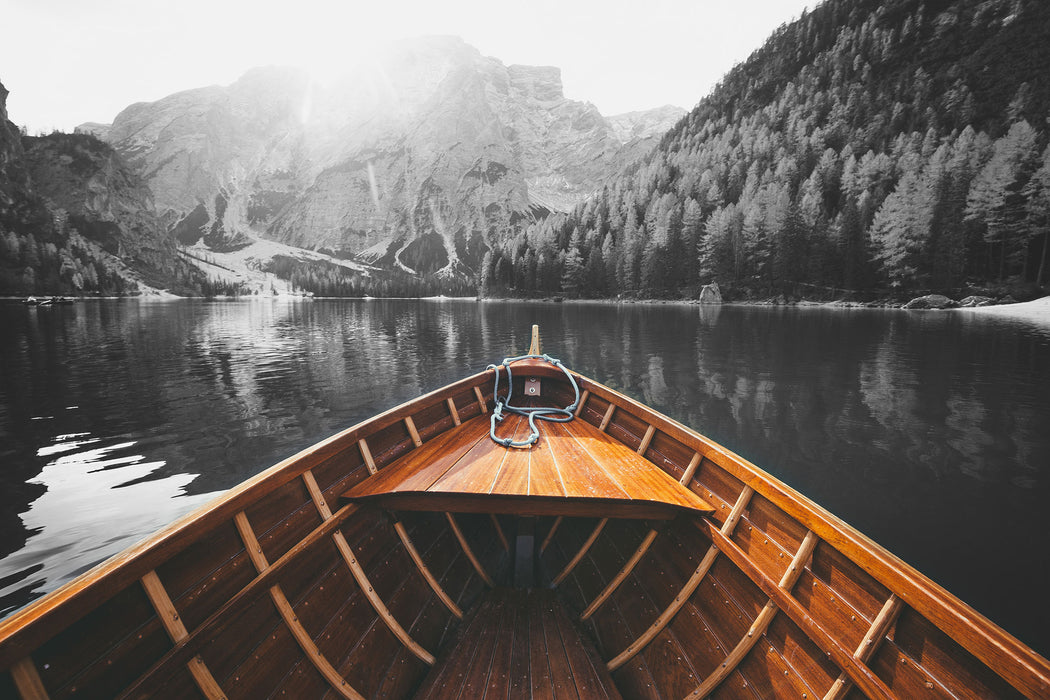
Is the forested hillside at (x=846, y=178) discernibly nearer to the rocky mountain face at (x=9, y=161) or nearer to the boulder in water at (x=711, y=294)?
the boulder in water at (x=711, y=294)

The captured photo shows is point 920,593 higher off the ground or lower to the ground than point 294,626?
higher

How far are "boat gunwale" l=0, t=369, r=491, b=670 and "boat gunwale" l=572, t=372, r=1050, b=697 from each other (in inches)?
160

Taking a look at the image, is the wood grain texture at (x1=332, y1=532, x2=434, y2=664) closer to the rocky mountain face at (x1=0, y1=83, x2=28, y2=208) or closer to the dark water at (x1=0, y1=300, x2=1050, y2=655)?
the dark water at (x1=0, y1=300, x2=1050, y2=655)

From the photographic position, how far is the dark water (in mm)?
6637

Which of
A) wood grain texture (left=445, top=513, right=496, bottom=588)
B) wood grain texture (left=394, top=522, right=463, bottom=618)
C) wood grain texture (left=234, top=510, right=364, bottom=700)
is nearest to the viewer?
wood grain texture (left=234, top=510, right=364, bottom=700)

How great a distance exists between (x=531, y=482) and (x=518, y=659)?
→ 157cm

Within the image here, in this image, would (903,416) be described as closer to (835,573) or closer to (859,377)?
(859,377)

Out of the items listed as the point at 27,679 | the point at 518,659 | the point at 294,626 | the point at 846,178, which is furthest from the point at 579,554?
the point at 846,178

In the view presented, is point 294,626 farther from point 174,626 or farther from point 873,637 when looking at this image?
point 873,637

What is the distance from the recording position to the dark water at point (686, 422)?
664cm

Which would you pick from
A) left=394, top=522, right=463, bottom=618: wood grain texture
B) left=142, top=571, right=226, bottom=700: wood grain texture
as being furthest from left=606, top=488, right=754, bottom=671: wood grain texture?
left=142, top=571, right=226, bottom=700: wood grain texture

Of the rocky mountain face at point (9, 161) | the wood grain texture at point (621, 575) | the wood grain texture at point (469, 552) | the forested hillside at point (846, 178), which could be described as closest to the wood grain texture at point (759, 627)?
the wood grain texture at point (621, 575)

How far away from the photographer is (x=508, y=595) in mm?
4730

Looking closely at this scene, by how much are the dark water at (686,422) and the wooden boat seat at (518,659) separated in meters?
5.24
